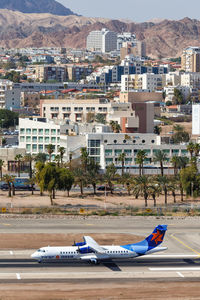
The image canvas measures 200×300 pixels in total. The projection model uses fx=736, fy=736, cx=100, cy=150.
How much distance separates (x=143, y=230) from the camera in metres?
93.6

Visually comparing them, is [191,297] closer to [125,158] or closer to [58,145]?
[125,158]

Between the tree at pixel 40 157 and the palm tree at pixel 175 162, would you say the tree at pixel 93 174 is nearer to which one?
the palm tree at pixel 175 162


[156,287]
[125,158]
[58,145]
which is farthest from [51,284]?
[58,145]

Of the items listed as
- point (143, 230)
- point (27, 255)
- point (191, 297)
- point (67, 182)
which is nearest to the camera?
point (191, 297)

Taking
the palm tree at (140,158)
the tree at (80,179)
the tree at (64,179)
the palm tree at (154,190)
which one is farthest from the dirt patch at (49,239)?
the palm tree at (140,158)

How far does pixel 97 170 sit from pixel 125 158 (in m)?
12.9

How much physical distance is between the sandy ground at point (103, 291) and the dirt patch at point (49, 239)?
16.6 m

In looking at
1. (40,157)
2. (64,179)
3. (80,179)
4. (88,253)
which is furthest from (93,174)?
(88,253)

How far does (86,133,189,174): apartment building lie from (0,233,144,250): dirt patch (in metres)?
68.0

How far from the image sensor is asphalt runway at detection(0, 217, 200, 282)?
69375 millimetres

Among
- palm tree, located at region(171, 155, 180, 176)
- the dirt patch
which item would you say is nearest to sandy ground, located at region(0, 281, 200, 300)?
the dirt patch

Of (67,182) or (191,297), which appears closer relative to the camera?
(191,297)

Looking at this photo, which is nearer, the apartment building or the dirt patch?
the dirt patch

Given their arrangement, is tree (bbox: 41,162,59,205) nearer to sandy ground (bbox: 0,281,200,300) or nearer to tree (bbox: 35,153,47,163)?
tree (bbox: 35,153,47,163)
